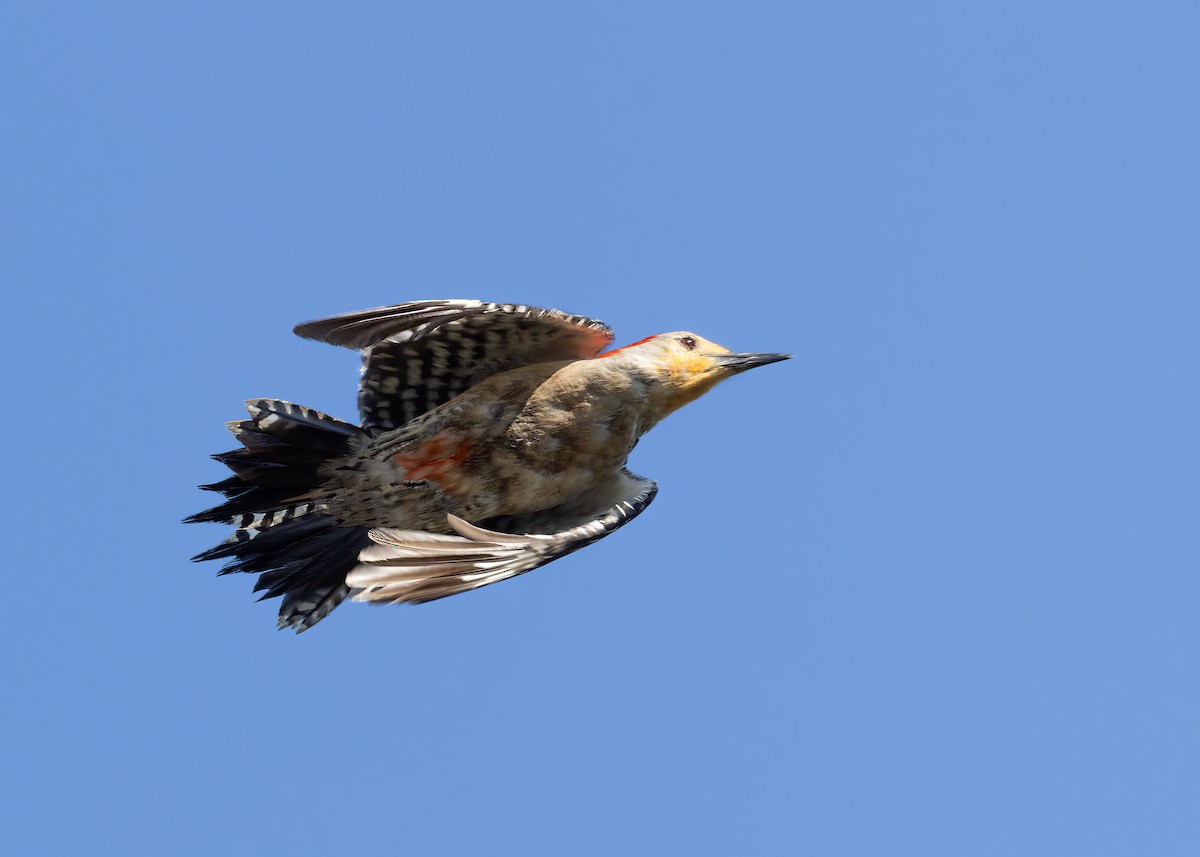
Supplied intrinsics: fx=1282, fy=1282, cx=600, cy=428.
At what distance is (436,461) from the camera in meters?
7.87

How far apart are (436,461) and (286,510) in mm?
979

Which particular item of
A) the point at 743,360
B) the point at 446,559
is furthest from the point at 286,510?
the point at 743,360

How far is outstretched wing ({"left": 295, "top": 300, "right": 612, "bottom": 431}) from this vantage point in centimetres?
769

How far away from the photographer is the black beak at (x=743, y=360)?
839 cm

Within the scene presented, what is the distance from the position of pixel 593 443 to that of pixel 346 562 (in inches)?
71.3

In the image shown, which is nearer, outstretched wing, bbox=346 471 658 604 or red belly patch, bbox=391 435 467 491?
outstretched wing, bbox=346 471 658 604

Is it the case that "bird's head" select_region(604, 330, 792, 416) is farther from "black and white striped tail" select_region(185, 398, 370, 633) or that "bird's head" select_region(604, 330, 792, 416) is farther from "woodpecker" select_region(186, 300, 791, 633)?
"black and white striped tail" select_region(185, 398, 370, 633)

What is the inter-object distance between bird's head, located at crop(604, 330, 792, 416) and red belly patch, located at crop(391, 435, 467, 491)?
48.1 inches

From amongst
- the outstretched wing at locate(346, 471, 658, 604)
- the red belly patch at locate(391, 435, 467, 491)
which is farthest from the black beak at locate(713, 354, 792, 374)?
the red belly patch at locate(391, 435, 467, 491)

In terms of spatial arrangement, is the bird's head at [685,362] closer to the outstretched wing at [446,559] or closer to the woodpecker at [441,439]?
the woodpecker at [441,439]

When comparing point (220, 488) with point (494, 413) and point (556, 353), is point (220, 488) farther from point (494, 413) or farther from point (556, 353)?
point (556, 353)

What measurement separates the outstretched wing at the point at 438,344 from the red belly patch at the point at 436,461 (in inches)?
12.4

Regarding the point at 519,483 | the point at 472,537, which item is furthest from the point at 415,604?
the point at 519,483

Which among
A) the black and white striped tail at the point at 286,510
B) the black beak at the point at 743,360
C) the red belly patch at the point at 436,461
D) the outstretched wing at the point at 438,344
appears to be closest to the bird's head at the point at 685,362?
the black beak at the point at 743,360
